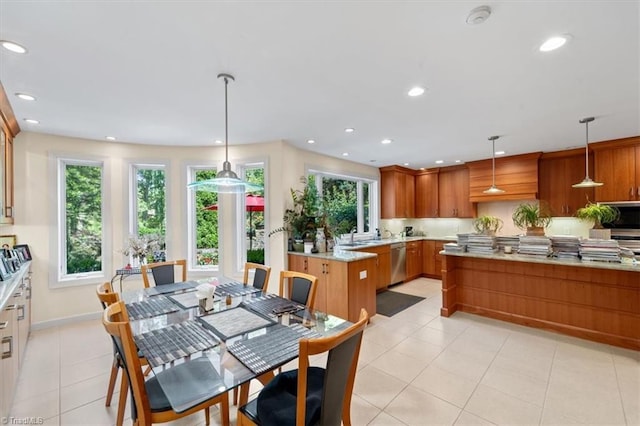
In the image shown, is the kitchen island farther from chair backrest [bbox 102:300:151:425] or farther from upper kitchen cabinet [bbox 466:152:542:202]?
chair backrest [bbox 102:300:151:425]

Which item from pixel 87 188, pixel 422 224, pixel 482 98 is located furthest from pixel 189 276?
pixel 422 224

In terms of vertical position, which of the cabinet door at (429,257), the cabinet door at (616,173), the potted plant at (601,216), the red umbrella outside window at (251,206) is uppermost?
the cabinet door at (616,173)

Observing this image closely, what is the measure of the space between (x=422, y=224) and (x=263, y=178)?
4.52 metres

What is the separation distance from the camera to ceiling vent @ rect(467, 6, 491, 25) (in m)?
1.48

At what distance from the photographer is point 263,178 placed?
424 cm

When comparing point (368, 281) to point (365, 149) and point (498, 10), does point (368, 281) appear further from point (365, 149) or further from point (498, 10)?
point (498, 10)

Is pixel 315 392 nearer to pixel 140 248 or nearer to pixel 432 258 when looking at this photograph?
pixel 140 248

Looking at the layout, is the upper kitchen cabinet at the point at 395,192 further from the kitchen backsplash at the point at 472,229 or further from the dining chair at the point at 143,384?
the dining chair at the point at 143,384

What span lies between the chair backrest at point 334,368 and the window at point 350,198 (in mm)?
3945

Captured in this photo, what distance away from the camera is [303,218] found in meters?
4.05

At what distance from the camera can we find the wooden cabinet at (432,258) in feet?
19.8

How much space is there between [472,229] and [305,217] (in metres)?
4.33

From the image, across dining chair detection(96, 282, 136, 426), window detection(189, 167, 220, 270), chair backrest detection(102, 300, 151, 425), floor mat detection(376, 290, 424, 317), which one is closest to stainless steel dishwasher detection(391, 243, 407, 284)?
floor mat detection(376, 290, 424, 317)

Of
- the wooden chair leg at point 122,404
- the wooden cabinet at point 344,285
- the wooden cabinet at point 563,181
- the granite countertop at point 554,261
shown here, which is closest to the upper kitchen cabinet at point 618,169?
the wooden cabinet at point 563,181
